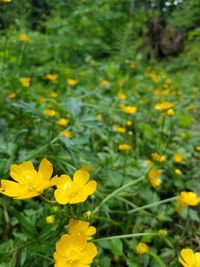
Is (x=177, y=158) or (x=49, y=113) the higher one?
(x=49, y=113)

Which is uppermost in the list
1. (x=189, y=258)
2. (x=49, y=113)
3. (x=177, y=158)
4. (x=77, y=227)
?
(x=77, y=227)

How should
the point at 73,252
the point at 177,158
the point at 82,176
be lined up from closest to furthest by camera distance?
the point at 73,252
the point at 82,176
the point at 177,158

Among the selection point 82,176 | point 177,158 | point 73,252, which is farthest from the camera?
point 177,158

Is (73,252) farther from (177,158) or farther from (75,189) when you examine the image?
(177,158)

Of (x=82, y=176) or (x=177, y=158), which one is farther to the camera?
(x=177, y=158)

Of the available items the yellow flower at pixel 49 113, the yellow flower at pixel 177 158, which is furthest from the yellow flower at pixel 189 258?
the yellow flower at pixel 49 113

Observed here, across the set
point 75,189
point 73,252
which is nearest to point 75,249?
point 73,252

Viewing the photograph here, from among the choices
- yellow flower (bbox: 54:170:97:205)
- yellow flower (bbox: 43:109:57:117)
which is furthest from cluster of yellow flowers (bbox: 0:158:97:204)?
yellow flower (bbox: 43:109:57:117)
